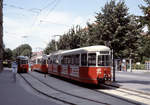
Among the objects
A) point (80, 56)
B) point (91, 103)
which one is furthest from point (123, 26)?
point (91, 103)

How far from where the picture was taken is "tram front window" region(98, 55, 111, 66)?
16.3m

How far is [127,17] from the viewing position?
20.9 metres

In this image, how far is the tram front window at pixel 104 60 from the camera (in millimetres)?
16344

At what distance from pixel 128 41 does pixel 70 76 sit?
5.43 m

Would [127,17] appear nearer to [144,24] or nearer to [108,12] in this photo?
[108,12]

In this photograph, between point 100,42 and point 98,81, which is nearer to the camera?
point 98,81

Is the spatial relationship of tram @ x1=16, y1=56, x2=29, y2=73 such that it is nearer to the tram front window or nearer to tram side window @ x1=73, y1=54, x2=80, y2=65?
tram side window @ x1=73, y1=54, x2=80, y2=65

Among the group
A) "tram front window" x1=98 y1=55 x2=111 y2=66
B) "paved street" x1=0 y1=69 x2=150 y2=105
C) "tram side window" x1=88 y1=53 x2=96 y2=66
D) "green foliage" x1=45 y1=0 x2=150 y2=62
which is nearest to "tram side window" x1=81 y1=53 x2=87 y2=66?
"tram side window" x1=88 y1=53 x2=96 y2=66

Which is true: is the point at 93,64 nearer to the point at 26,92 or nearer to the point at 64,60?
the point at 26,92

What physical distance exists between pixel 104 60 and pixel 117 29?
471 centimetres

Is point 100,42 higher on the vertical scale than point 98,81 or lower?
higher

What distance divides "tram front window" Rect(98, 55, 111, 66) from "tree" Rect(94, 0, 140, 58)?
3.99 meters

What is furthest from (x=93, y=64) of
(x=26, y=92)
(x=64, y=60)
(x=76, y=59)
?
(x=64, y=60)

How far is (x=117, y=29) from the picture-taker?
2030cm
